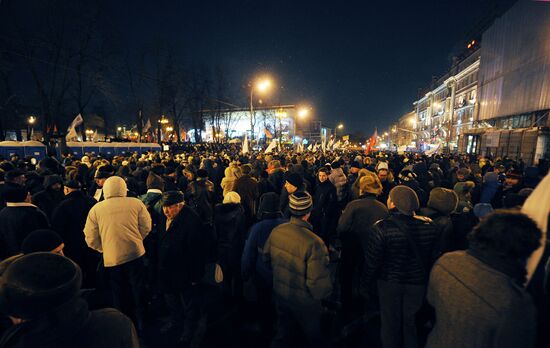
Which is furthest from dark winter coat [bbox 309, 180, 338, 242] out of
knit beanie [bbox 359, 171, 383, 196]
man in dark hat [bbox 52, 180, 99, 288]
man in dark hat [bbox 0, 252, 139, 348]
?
man in dark hat [bbox 0, 252, 139, 348]

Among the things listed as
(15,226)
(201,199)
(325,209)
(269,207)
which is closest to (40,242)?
(15,226)

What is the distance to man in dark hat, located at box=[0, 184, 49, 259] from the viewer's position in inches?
156

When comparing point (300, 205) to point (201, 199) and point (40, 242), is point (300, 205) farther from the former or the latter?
point (201, 199)

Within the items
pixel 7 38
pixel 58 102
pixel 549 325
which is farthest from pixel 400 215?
pixel 58 102

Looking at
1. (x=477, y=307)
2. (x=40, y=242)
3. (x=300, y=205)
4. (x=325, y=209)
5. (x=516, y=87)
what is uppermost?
(x=516, y=87)

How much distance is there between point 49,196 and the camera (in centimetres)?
562

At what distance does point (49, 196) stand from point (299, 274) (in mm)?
4957

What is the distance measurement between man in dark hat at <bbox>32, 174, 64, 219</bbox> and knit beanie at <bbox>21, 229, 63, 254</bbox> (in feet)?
10.1

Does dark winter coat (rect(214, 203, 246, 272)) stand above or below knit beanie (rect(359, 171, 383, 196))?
below

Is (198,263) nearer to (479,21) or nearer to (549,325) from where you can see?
(549,325)

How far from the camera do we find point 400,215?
3295mm

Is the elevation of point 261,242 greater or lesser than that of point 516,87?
lesser

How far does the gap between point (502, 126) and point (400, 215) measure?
3904cm

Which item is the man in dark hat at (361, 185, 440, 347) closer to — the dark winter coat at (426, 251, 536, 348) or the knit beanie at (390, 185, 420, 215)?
the knit beanie at (390, 185, 420, 215)
